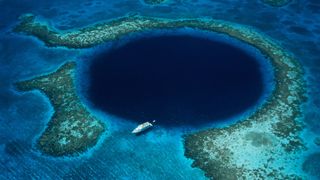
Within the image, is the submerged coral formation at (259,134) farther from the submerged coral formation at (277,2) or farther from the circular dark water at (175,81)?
the submerged coral formation at (277,2)

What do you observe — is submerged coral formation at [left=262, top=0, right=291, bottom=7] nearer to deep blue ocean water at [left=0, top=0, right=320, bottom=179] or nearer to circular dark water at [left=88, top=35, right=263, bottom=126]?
deep blue ocean water at [left=0, top=0, right=320, bottom=179]

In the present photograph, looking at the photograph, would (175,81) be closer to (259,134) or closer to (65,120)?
(259,134)

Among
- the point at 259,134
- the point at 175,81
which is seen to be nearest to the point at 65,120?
the point at 175,81

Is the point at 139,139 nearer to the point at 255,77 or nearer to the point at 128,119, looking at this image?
the point at 128,119

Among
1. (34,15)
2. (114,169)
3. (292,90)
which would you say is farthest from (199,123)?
(34,15)

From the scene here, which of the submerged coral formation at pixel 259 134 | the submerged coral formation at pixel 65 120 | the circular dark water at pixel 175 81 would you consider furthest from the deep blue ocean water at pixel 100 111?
the circular dark water at pixel 175 81

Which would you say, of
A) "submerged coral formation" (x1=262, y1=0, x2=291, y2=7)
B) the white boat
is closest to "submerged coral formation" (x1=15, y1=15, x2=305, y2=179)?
the white boat
